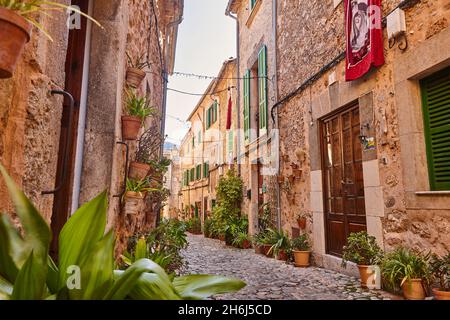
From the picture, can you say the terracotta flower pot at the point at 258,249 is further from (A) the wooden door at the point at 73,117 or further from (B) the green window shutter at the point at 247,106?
(A) the wooden door at the point at 73,117

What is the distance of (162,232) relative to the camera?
4.50m

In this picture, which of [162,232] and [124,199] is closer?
[124,199]

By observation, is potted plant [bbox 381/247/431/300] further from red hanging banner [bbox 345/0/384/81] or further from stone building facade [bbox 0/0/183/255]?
stone building facade [bbox 0/0/183/255]

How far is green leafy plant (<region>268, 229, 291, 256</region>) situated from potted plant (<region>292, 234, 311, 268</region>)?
304 millimetres

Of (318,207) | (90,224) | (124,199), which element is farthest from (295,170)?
(90,224)

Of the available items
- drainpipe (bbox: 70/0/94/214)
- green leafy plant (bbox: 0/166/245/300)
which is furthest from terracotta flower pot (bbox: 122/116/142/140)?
green leafy plant (bbox: 0/166/245/300)

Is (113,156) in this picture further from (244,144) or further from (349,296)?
(244,144)

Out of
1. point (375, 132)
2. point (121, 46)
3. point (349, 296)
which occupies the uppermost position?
point (121, 46)

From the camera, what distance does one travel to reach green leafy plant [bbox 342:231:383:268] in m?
3.74

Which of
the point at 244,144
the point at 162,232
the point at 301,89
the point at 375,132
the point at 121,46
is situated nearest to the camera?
the point at 121,46

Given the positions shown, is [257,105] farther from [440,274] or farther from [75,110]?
[75,110]

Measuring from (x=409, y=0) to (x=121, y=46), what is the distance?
3121mm

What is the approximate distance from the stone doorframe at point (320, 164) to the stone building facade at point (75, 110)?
2.93 m
